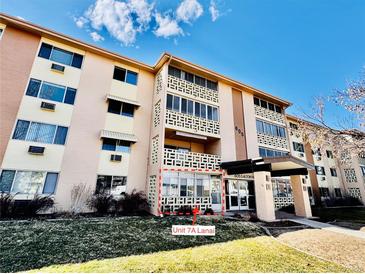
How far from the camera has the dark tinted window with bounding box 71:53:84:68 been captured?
48.2 feet

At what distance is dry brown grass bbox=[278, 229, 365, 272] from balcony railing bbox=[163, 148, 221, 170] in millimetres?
7501

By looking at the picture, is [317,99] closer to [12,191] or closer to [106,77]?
[106,77]

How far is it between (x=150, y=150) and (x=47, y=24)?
12100 mm

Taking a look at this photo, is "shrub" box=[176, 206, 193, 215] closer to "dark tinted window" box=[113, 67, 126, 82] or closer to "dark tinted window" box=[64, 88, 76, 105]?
"dark tinted window" box=[64, 88, 76, 105]

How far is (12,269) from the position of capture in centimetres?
468

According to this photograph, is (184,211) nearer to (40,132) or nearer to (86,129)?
(86,129)

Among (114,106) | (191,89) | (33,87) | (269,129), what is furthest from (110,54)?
(269,129)

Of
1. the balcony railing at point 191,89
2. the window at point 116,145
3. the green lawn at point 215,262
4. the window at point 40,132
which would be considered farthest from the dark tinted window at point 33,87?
the green lawn at point 215,262

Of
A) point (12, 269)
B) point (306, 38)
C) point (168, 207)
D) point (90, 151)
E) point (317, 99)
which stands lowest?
point (12, 269)

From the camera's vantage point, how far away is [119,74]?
16344mm

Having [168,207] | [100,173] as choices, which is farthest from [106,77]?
[168,207]

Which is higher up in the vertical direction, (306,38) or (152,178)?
(306,38)

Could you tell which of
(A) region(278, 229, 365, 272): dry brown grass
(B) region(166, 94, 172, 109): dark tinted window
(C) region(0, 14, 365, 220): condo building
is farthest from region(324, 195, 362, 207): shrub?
(B) region(166, 94, 172, 109): dark tinted window

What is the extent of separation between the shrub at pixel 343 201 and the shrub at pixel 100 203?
25.6 m
